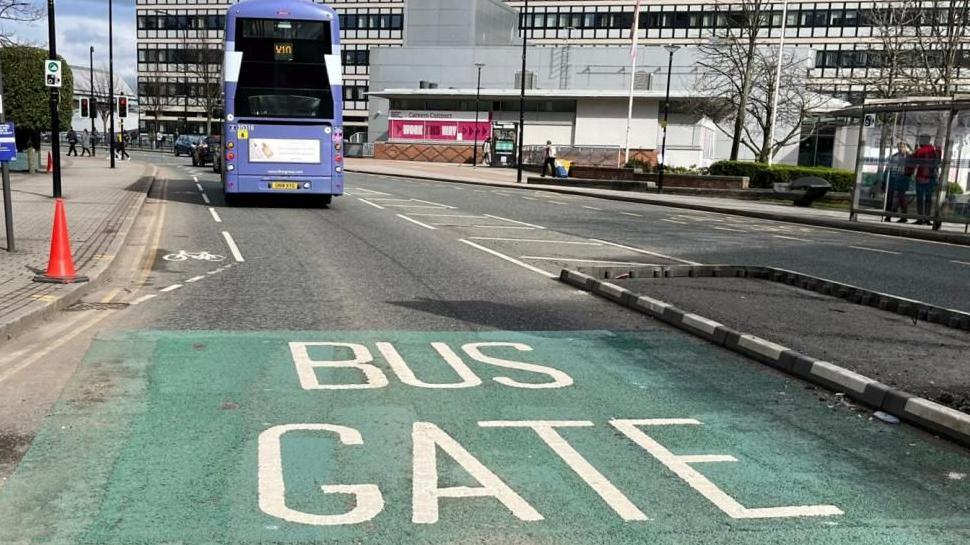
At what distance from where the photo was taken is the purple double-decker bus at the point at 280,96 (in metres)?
18.7

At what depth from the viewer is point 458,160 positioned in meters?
62.6

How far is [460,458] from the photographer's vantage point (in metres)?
4.37

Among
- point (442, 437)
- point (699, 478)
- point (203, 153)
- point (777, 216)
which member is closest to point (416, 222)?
point (777, 216)

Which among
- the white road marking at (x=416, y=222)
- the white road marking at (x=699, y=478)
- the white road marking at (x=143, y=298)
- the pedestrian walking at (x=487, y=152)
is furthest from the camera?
the pedestrian walking at (x=487, y=152)

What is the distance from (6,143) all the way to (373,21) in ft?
310

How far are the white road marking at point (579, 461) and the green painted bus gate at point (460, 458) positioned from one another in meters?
0.01

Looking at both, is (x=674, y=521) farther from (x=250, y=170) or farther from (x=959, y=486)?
(x=250, y=170)

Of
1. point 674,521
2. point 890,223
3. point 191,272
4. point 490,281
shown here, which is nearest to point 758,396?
point 674,521

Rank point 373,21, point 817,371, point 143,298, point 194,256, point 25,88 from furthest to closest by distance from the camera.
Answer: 1. point 373,21
2. point 25,88
3. point 194,256
4. point 143,298
5. point 817,371

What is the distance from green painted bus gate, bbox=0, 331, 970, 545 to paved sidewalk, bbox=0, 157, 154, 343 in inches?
71.8

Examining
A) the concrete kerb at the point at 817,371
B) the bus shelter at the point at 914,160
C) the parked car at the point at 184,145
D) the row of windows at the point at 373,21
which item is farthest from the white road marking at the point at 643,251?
the row of windows at the point at 373,21

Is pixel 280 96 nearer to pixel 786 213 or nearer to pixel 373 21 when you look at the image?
pixel 786 213

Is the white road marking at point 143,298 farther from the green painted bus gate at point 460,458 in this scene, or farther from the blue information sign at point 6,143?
the blue information sign at point 6,143

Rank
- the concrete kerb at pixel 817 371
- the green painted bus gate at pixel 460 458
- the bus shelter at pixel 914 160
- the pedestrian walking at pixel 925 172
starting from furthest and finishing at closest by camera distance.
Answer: the pedestrian walking at pixel 925 172
the bus shelter at pixel 914 160
the concrete kerb at pixel 817 371
the green painted bus gate at pixel 460 458
